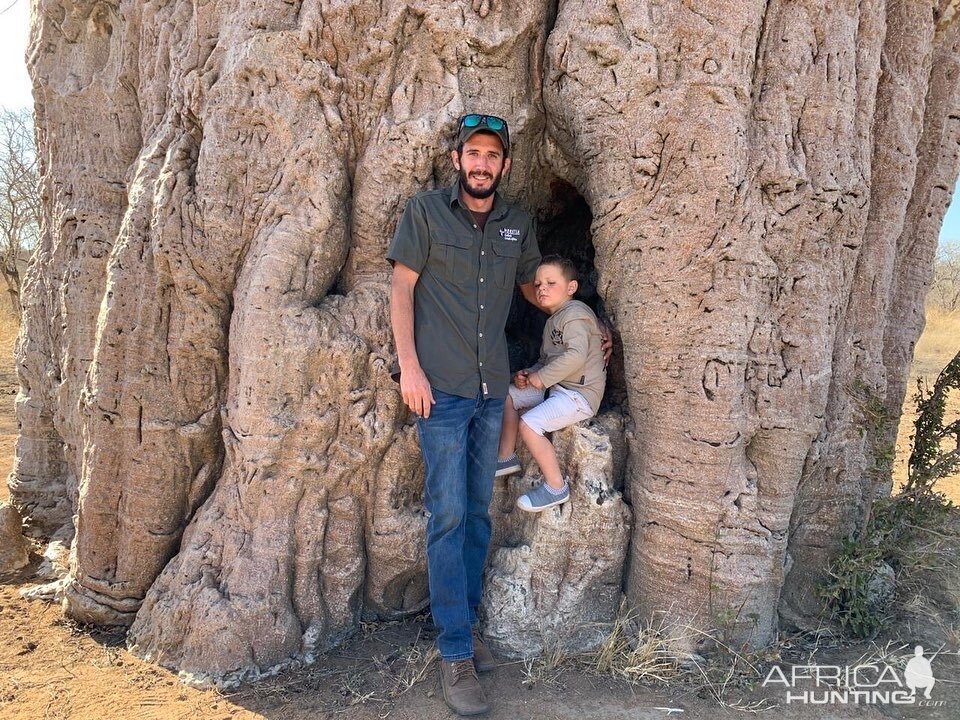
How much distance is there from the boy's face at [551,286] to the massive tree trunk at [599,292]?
28 centimetres

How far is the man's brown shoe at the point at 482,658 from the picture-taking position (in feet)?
11.0

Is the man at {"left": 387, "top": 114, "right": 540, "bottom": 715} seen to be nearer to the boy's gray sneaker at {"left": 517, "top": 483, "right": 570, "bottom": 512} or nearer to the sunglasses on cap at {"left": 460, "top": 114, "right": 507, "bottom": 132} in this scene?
the sunglasses on cap at {"left": 460, "top": 114, "right": 507, "bottom": 132}

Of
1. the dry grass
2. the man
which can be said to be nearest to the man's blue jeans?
the man

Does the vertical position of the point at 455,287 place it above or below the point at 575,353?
above

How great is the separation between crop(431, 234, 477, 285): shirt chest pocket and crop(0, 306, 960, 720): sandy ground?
5.95 feet

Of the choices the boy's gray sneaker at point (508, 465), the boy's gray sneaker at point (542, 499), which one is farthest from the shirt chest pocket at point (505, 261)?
the boy's gray sneaker at point (542, 499)

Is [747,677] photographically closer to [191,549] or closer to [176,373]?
[191,549]

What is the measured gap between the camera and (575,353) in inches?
135

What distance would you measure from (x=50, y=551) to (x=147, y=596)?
1383 millimetres

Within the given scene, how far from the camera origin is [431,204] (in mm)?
3154

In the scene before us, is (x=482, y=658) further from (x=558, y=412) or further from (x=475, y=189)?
(x=475, y=189)

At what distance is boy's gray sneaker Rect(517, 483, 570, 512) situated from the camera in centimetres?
352

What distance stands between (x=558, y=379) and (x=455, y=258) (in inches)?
31.4

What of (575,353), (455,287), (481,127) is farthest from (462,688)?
(481,127)
